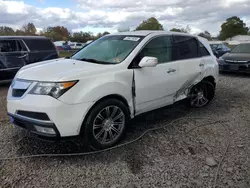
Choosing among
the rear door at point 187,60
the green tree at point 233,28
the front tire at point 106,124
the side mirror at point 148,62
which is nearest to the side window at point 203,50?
the rear door at point 187,60

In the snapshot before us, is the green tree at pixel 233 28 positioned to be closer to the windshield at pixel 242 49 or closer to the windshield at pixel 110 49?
the windshield at pixel 242 49

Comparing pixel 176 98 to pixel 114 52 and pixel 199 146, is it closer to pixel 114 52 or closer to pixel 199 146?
pixel 199 146

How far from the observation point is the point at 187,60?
480cm

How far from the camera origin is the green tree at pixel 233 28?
80.1 meters

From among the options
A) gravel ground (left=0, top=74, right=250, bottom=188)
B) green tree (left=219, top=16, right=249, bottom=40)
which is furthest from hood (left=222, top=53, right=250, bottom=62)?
green tree (left=219, top=16, right=249, bottom=40)

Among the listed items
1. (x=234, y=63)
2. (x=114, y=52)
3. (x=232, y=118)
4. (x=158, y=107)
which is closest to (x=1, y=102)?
(x=114, y=52)

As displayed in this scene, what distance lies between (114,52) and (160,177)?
2.12 meters

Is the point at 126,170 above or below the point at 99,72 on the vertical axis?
below

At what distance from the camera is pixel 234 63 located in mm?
10312

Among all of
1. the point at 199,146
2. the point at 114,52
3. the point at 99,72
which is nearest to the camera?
the point at 99,72

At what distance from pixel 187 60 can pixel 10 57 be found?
583 centimetres

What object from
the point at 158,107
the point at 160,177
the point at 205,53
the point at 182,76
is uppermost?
the point at 205,53

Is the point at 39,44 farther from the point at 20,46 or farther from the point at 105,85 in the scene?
the point at 105,85

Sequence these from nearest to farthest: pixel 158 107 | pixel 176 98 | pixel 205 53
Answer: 1. pixel 158 107
2. pixel 176 98
3. pixel 205 53
